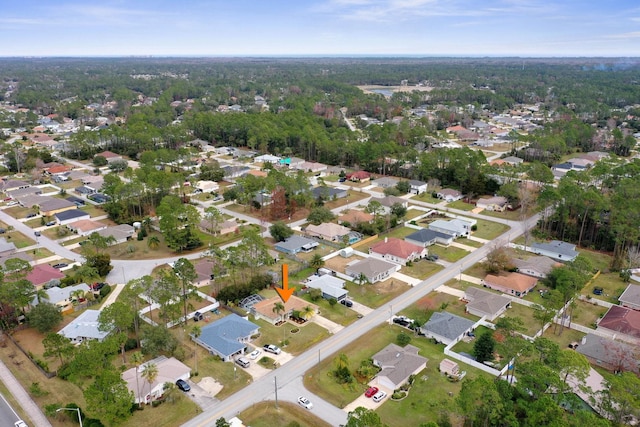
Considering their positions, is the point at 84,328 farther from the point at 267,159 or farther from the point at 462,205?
the point at 267,159

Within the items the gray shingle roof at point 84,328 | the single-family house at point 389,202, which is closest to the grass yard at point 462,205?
the single-family house at point 389,202

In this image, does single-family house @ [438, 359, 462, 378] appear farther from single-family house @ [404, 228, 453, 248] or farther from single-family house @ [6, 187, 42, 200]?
single-family house @ [6, 187, 42, 200]

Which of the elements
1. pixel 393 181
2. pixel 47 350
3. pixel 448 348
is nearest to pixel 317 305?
pixel 448 348

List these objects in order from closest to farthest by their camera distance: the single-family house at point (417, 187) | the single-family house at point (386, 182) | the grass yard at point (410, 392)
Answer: the grass yard at point (410, 392) < the single-family house at point (417, 187) < the single-family house at point (386, 182)

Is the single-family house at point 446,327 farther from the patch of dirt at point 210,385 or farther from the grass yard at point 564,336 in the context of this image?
the patch of dirt at point 210,385

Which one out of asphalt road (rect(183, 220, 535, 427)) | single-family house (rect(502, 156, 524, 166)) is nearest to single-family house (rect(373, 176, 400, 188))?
single-family house (rect(502, 156, 524, 166))

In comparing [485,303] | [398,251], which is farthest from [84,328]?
[485,303]
